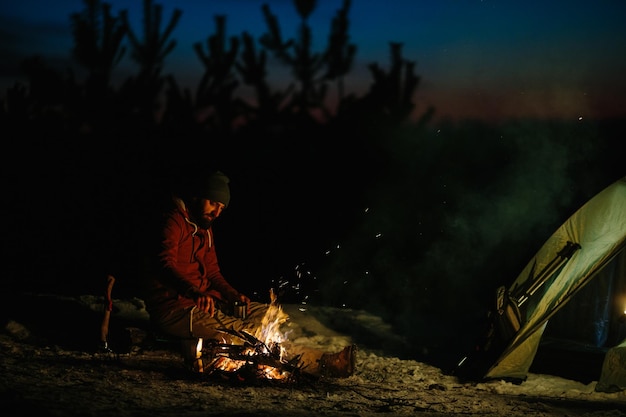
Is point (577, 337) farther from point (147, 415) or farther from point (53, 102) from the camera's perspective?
point (53, 102)

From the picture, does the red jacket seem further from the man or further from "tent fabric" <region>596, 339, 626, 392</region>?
"tent fabric" <region>596, 339, 626, 392</region>

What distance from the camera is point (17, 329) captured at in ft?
22.0

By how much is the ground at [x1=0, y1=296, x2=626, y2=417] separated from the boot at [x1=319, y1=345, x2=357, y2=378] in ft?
0.28

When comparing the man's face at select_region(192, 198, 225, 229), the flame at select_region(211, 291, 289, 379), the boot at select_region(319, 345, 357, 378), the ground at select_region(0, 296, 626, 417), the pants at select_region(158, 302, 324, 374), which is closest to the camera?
the ground at select_region(0, 296, 626, 417)

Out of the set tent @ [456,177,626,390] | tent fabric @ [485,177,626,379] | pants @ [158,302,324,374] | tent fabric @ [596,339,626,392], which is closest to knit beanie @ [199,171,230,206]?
pants @ [158,302,324,374]

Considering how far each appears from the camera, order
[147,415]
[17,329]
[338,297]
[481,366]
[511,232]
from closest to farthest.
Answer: [147,415] → [481,366] → [17,329] → [338,297] → [511,232]

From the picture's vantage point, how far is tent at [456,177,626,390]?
19.4 ft

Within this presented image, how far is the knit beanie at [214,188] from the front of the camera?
559cm

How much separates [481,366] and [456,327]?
2.79 metres

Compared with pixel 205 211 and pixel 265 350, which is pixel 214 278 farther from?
pixel 265 350

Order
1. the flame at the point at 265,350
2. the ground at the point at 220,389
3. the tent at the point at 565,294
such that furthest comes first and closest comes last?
the tent at the point at 565,294, the flame at the point at 265,350, the ground at the point at 220,389

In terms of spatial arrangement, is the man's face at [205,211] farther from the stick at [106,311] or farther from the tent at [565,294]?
the tent at [565,294]

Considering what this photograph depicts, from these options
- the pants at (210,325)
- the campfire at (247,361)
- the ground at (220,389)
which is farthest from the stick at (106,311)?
the campfire at (247,361)

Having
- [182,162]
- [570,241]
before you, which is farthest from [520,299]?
[182,162]
